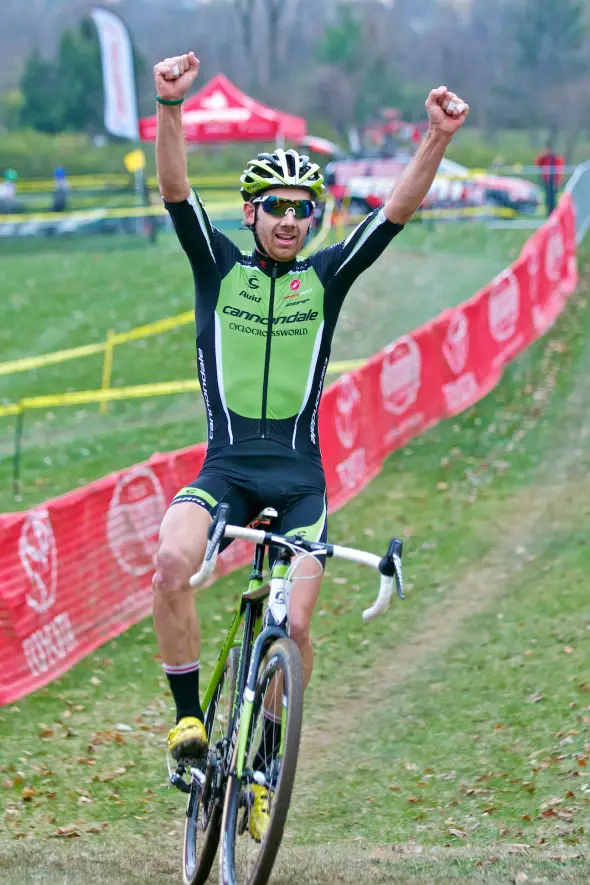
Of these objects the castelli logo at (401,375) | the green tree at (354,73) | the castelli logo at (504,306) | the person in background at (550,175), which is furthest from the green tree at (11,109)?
the castelli logo at (401,375)

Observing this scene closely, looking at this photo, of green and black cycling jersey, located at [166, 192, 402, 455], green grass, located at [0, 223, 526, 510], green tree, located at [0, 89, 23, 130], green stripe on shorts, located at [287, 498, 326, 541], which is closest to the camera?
green stripe on shorts, located at [287, 498, 326, 541]

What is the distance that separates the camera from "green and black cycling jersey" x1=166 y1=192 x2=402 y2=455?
5684 mm

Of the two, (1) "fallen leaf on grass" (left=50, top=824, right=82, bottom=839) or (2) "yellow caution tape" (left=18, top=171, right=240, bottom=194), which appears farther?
(2) "yellow caution tape" (left=18, top=171, right=240, bottom=194)

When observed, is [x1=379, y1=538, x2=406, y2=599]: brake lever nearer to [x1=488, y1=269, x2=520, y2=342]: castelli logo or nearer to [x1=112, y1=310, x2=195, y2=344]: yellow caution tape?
[x1=488, y1=269, x2=520, y2=342]: castelli logo

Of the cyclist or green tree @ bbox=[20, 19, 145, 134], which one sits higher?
the cyclist

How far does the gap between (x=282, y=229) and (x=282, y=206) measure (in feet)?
0.32

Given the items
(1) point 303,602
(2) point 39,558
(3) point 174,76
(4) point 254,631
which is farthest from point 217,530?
(2) point 39,558

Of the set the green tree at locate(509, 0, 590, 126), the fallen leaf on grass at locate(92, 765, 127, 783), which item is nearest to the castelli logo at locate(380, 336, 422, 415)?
the fallen leaf on grass at locate(92, 765, 127, 783)

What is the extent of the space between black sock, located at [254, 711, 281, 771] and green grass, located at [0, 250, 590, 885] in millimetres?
898

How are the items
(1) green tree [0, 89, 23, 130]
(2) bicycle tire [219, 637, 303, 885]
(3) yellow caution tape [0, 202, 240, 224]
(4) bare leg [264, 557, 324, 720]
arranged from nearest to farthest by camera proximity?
(2) bicycle tire [219, 637, 303, 885] < (4) bare leg [264, 557, 324, 720] < (3) yellow caution tape [0, 202, 240, 224] < (1) green tree [0, 89, 23, 130]

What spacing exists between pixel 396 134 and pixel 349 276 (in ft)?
178

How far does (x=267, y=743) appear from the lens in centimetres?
512

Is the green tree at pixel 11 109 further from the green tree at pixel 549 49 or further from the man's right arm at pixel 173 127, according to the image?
the man's right arm at pixel 173 127

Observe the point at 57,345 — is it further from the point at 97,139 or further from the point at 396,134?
the point at 97,139
